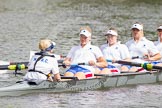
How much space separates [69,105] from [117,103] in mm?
1259

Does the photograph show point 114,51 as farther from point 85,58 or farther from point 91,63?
point 91,63

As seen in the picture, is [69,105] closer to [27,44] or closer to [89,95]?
[89,95]

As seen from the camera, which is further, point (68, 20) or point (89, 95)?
point (68, 20)

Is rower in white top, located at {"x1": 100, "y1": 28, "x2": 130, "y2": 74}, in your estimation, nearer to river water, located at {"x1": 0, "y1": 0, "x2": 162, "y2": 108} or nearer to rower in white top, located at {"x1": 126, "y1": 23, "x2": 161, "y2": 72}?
rower in white top, located at {"x1": 126, "y1": 23, "x2": 161, "y2": 72}

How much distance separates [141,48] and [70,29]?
555 inches

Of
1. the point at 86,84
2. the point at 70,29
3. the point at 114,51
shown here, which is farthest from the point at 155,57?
the point at 70,29

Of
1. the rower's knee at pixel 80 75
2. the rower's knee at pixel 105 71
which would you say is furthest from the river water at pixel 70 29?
the rower's knee at pixel 105 71

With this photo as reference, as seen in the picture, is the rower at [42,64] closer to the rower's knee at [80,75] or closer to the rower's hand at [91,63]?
the rower's knee at [80,75]

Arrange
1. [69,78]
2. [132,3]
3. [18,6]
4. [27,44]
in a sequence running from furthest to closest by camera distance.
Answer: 1. [132,3]
2. [18,6]
3. [27,44]
4. [69,78]

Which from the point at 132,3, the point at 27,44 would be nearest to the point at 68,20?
the point at 27,44

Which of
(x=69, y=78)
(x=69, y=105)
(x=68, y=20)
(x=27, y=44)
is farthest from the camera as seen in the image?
(x=68, y=20)

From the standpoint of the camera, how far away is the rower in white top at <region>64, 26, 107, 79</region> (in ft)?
57.1

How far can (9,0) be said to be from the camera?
55344mm

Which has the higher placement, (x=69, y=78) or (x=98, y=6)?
(x=98, y=6)
